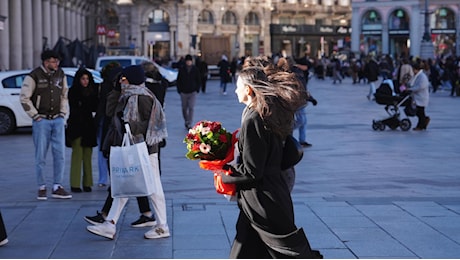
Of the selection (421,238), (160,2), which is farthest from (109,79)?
(160,2)

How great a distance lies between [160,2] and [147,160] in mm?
71793

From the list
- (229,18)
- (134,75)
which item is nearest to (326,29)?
(229,18)

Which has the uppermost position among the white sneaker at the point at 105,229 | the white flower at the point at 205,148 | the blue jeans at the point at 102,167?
the white flower at the point at 205,148

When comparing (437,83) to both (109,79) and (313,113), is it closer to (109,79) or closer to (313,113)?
(313,113)

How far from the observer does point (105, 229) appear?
8320 mm

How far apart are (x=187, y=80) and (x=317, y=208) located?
1106cm

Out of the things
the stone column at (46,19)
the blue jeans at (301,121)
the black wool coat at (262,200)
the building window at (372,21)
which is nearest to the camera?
the black wool coat at (262,200)

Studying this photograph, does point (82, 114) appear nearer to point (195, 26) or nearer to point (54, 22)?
point (54, 22)

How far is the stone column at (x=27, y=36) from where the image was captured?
39.7 meters

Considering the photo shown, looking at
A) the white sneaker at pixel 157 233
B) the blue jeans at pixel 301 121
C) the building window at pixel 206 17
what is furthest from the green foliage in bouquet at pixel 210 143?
the building window at pixel 206 17

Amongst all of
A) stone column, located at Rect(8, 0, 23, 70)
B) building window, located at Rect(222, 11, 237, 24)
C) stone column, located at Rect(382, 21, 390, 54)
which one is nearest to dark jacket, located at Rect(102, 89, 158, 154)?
stone column, located at Rect(8, 0, 23, 70)

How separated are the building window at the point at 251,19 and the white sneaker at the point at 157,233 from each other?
7773 centimetres

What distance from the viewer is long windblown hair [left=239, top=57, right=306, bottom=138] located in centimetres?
539

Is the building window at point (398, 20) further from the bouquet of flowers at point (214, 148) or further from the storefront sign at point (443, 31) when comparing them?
the bouquet of flowers at point (214, 148)
